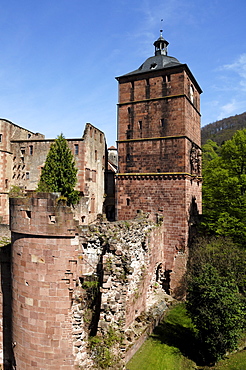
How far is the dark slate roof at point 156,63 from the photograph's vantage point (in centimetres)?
2048

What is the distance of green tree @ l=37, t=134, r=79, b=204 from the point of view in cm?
2467

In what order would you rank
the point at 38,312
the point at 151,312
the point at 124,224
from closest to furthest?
the point at 38,312 < the point at 124,224 < the point at 151,312

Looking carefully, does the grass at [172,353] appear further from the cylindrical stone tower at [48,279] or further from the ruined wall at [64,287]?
the cylindrical stone tower at [48,279]

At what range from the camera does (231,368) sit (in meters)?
10.9

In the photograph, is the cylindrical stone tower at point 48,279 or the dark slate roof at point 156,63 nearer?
the cylindrical stone tower at point 48,279

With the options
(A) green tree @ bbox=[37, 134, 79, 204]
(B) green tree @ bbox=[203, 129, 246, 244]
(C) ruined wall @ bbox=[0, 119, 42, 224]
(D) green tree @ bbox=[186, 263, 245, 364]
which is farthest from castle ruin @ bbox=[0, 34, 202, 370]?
(C) ruined wall @ bbox=[0, 119, 42, 224]

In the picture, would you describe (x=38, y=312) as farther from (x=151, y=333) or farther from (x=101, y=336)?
(x=151, y=333)

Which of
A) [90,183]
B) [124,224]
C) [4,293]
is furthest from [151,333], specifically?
[90,183]

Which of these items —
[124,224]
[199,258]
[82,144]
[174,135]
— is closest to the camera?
[124,224]

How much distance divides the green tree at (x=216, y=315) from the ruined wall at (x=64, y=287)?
2686mm

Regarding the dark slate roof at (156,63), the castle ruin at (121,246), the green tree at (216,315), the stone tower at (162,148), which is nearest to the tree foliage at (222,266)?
the green tree at (216,315)

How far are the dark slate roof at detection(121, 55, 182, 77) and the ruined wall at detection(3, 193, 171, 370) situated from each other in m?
14.0

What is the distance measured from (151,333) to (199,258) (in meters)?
5.21

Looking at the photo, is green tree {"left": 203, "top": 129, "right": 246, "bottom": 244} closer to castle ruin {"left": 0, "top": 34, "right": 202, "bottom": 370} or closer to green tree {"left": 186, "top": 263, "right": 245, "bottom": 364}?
castle ruin {"left": 0, "top": 34, "right": 202, "bottom": 370}
